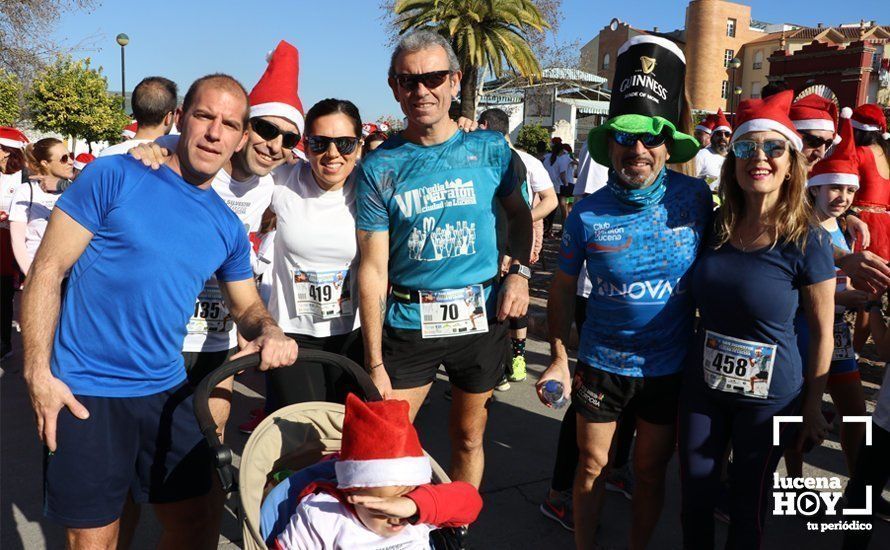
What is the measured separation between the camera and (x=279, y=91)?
11.5 feet

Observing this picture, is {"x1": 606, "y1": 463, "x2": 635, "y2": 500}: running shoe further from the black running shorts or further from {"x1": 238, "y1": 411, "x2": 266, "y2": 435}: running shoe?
{"x1": 238, "y1": 411, "x2": 266, "y2": 435}: running shoe

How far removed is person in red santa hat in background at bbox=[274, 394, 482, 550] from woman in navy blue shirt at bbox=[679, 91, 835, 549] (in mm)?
1117

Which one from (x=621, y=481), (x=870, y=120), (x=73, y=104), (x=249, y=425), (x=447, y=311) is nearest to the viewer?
(x=447, y=311)

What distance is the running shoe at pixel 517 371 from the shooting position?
5842mm

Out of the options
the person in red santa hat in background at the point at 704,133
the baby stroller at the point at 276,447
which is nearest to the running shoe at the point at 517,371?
the baby stroller at the point at 276,447

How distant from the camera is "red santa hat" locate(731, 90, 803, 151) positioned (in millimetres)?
2535

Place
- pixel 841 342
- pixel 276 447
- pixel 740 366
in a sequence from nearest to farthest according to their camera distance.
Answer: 1. pixel 276 447
2. pixel 740 366
3. pixel 841 342

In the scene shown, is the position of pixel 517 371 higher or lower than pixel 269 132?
lower

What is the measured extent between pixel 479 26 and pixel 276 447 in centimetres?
2330

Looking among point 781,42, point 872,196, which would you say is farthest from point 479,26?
point 781,42

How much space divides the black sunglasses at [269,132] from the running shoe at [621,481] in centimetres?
261

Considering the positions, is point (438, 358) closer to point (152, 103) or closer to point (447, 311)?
point (447, 311)

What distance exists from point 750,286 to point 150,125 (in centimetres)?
388

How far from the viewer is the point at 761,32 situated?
73438 mm
